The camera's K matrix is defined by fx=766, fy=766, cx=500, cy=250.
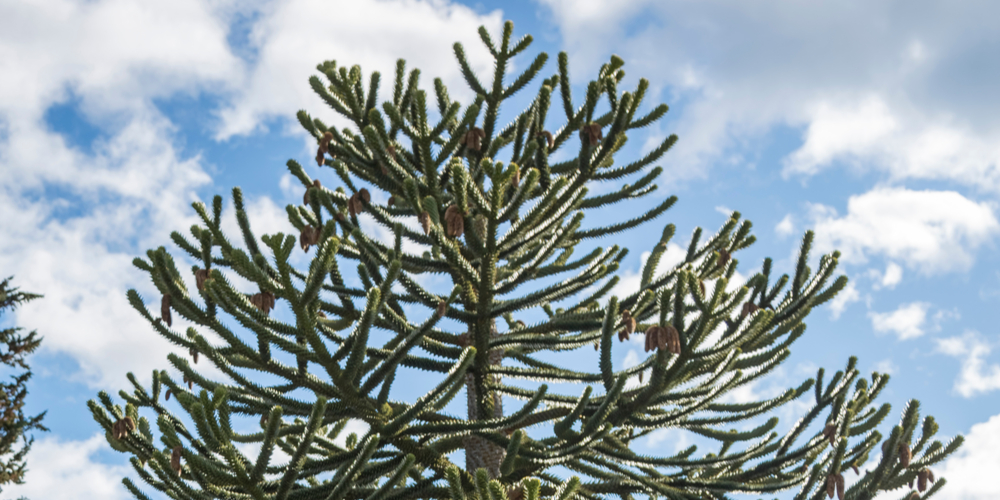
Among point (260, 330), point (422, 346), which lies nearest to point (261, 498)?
point (260, 330)

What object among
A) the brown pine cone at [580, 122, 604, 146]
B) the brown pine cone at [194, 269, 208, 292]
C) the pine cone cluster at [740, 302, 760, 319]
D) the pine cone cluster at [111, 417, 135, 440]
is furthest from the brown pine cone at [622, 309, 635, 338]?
the pine cone cluster at [111, 417, 135, 440]

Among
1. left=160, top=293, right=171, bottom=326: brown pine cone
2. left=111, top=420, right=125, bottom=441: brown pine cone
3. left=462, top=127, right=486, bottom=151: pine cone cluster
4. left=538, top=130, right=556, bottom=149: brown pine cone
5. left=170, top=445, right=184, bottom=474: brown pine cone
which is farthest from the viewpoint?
left=538, top=130, right=556, bottom=149: brown pine cone

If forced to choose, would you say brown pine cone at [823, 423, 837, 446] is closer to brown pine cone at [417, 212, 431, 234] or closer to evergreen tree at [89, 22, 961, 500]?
evergreen tree at [89, 22, 961, 500]

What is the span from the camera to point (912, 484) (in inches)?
211

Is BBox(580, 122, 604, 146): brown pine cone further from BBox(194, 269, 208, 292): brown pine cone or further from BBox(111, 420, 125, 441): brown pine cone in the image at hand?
BBox(111, 420, 125, 441): brown pine cone

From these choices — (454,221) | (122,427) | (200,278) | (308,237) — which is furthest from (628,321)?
(122,427)

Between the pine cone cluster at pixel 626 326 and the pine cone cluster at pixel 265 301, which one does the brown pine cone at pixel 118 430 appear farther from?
the pine cone cluster at pixel 626 326

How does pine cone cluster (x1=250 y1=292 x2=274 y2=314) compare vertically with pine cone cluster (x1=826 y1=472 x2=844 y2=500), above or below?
above

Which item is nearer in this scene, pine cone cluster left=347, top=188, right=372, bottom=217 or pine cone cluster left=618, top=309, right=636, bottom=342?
pine cone cluster left=618, top=309, right=636, bottom=342

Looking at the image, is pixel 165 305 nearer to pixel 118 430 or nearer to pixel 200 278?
pixel 200 278

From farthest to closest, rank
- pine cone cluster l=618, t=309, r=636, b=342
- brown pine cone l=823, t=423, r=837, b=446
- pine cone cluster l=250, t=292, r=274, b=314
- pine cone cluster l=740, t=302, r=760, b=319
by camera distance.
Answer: brown pine cone l=823, t=423, r=837, b=446 → pine cone cluster l=618, t=309, r=636, b=342 → pine cone cluster l=740, t=302, r=760, b=319 → pine cone cluster l=250, t=292, r=274, b=314

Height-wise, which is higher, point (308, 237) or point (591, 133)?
point (591, 133)

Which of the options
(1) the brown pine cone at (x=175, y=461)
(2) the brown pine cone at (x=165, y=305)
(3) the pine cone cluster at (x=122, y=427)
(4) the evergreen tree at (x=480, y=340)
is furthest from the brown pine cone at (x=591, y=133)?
(3) the pine cone cluster at (x=122, y=427)

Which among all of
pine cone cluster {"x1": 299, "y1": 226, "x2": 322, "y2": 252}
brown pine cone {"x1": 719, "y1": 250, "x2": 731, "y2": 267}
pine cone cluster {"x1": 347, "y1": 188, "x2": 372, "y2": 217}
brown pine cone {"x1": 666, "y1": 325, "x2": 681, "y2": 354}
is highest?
pine cone cluster {"x1": 347, "y1": 188, "x2": 372, "y2": 217}
